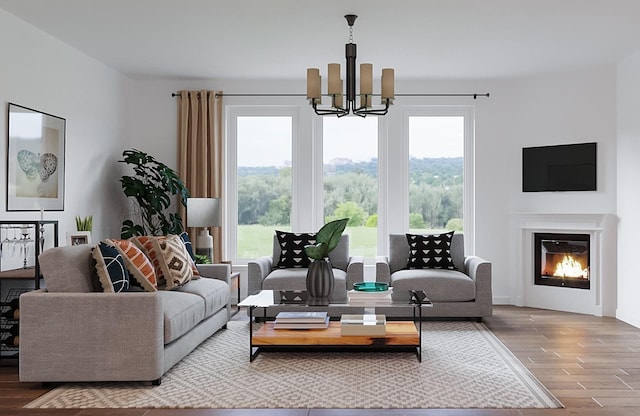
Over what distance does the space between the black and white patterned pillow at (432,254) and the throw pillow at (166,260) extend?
2.42 m

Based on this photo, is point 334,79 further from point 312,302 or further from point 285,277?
point 285,277

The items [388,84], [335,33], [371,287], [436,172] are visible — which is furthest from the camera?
[436,172]

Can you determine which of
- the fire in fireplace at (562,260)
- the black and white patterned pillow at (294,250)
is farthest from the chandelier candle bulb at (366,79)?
the fire in fireplace at (562,260)

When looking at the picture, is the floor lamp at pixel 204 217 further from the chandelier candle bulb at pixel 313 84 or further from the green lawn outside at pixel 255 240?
the chandelier candle bulb at pixel 313 84

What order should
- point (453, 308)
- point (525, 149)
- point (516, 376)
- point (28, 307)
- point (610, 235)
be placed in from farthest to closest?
point (525, 149)
point (610, 235)
point (453, 308)
point (516, 376)
point (28, 307)

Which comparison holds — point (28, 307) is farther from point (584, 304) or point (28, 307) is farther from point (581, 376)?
point (584, 304)

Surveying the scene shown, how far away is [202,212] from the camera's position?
273 inches

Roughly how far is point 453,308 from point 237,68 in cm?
335

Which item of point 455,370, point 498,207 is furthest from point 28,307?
point 498,207

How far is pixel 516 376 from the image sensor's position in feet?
14.2

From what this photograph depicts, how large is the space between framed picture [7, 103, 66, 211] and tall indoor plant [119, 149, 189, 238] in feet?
3.55

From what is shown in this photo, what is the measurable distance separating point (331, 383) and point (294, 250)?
2.73 meters

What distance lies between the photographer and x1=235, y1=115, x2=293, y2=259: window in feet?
25.6

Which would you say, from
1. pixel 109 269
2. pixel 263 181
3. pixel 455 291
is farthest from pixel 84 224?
pixel 455 291
